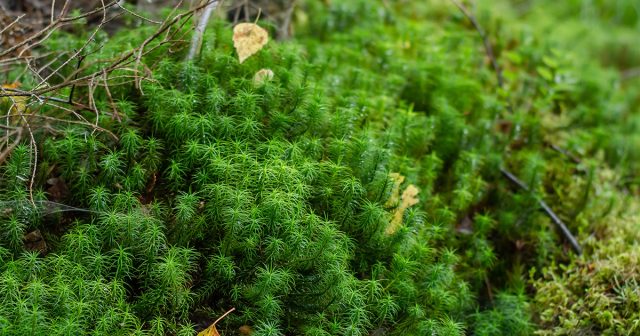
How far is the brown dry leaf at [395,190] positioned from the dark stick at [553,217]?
3.26ft

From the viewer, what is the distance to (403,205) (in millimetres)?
3246

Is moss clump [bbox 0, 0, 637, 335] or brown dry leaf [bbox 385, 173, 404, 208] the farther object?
brown dry leaf [bbox 385, 173, 404, 208]

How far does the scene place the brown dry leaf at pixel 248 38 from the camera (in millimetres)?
3496

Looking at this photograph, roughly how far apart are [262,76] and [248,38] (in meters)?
0.29

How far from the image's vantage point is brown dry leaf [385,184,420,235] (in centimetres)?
313

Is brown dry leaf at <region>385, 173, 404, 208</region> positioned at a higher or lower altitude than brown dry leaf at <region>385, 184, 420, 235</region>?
higher

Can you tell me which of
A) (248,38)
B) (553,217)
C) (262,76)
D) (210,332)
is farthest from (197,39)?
(553,217)

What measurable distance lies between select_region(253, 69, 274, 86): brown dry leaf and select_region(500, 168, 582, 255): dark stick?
1.59 metres

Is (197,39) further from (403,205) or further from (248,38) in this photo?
(403,205)

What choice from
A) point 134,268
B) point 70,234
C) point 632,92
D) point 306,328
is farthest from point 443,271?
point 632,92

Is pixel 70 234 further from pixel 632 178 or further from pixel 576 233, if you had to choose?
pixel 632 178

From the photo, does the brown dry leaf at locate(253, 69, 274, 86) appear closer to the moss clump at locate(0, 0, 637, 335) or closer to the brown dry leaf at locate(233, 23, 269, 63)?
the moss clump at locate(0, 0, 637, 335)

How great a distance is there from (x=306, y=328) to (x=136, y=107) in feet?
4.63

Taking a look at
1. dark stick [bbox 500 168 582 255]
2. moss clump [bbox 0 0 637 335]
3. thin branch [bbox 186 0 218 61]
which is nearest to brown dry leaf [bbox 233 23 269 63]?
moss clump [bbox 0 0 637 335]
